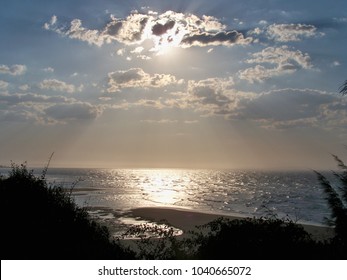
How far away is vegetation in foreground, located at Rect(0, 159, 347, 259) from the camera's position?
8773 mm

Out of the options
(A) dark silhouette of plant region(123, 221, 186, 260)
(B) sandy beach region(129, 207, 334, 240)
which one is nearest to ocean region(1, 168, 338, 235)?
(B) sandy beach region(129, 207, 334, 240)

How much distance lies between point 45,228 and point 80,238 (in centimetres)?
101

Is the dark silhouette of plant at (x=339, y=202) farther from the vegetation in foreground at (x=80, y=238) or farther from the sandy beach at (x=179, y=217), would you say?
the sandy beach at (x=179, y=217)

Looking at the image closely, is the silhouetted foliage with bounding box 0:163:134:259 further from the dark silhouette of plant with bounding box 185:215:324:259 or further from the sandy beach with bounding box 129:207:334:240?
the sandy beach with bounding box 129:207:334:240

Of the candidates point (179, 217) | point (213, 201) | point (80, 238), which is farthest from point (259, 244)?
point (213, 201)

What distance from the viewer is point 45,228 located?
30.9 ft

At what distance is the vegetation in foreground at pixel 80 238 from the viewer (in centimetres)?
877

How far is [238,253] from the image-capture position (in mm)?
9750
